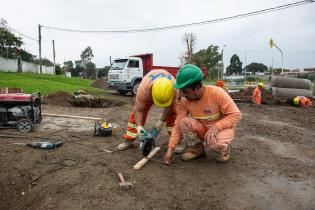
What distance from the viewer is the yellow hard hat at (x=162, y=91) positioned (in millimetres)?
3536

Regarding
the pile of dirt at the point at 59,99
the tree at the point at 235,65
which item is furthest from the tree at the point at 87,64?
the pile of dirt at the point at 59,99

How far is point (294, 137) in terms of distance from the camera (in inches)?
222

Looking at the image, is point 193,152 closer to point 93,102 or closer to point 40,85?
point 93,102

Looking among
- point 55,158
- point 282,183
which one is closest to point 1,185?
point 55,158

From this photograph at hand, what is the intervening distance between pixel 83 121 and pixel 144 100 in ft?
10.6

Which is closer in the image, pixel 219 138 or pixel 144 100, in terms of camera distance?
pixel 219 138

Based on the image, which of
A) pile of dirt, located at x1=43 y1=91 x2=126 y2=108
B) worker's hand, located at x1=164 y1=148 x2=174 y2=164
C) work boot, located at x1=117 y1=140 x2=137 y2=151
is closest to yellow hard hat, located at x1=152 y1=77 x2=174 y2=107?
worker's hand, located at x1=164 y1=148 x2=174 y2=164

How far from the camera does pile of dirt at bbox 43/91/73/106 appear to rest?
10.3 m

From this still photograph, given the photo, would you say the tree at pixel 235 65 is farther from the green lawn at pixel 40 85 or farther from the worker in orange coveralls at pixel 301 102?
the worker in orange coveralls at pixel 301 102

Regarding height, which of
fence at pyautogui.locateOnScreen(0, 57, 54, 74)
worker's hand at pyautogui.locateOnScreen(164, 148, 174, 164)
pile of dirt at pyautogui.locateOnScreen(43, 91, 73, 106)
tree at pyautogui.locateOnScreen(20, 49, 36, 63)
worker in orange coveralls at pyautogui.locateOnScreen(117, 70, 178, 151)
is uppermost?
tree at pyautogui.locateOnScreen(20, 49, 36, 63)

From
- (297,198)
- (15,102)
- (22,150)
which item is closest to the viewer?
(297,198)

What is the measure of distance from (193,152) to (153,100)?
3.08ft

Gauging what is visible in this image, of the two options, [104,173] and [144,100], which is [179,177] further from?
[144,100]

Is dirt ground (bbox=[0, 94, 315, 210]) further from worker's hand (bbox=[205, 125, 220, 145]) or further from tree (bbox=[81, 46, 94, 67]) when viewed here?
tree (bbox=[81, 46, 94, 67])
